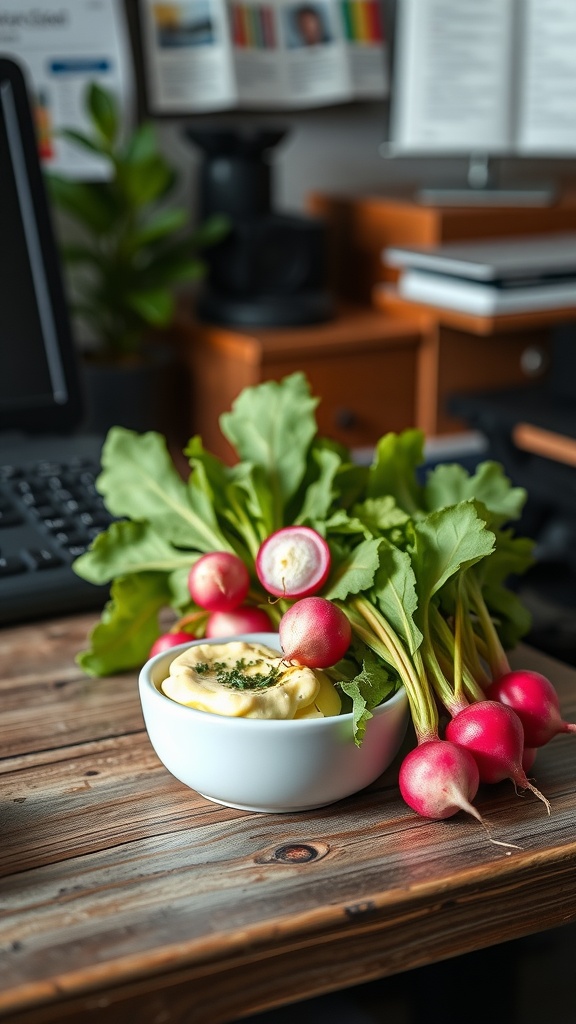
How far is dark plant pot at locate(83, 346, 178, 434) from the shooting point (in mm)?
1482

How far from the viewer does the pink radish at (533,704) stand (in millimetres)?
594

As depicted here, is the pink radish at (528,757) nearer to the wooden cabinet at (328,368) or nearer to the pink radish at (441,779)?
the pink radish at (441,779)

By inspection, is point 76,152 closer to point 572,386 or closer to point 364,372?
point 364,372

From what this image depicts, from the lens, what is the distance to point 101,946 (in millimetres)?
458

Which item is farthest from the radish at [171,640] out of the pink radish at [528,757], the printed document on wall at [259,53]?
the printed document on wall at [259,53]

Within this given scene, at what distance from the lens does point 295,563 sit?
25.0 inches

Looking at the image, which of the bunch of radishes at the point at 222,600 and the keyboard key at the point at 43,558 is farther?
the keyboard key at the point at 43,558

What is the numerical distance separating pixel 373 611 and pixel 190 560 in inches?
5.7

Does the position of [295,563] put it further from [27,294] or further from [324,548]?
[27,294]

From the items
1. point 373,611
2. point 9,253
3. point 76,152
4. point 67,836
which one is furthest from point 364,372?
point 67,836

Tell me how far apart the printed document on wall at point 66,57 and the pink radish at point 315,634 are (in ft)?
4.17

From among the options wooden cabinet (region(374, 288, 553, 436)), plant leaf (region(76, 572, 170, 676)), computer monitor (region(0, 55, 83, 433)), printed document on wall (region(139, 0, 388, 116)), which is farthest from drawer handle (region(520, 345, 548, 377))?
plant leaf (region(76, 572, 170, 676))

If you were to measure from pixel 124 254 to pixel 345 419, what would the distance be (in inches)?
15.6

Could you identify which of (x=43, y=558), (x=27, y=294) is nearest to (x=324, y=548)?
(x=43, y=558)
